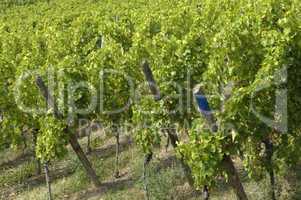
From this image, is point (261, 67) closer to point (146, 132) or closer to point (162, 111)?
point (162, 111)

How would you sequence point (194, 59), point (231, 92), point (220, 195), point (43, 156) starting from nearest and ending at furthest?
point (231, 92)
point (194, 59)
point (220, 195)
point (43, 156)

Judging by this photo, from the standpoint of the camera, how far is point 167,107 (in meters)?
12.9

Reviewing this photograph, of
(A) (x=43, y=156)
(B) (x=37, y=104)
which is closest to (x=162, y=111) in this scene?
(A) (x=43, y=156)

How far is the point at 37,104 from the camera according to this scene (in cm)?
1686

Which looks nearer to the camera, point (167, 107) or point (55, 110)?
point (167, 107)

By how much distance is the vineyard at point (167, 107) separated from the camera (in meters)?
10.4

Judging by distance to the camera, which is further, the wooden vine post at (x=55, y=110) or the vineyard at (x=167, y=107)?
the wooden vine post at (x=55, y=110)

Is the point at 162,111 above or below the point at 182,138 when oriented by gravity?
above

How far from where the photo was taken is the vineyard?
1038 centimetres

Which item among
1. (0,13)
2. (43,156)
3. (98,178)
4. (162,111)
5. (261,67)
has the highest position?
(0,13)

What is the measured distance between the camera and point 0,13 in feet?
168

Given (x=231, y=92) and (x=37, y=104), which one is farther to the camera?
(x=37, y=104)

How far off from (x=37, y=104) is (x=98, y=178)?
320 cm

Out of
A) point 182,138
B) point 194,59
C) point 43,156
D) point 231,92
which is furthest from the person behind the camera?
point 182,138
